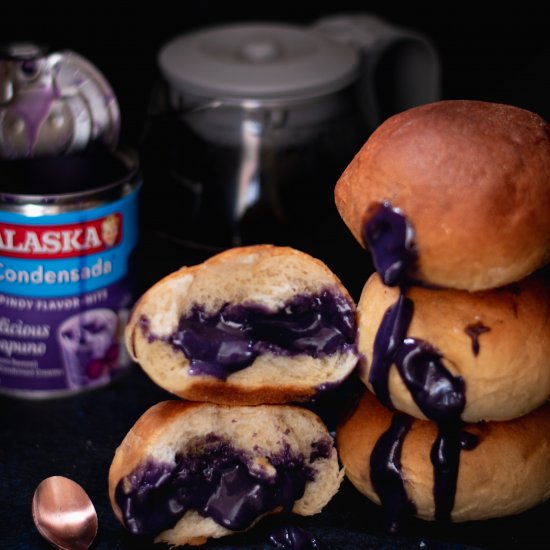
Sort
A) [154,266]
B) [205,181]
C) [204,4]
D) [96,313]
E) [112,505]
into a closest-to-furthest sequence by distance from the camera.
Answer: [112,505], [96,313], [205,181], [154,266], [204,4]

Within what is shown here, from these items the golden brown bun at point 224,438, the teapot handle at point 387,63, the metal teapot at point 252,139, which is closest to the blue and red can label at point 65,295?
the metal teapot at point 252,139

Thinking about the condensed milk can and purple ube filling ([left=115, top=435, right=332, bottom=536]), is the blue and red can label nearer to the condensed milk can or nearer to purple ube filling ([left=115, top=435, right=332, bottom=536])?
the condensed milk can

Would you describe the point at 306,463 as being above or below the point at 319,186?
below

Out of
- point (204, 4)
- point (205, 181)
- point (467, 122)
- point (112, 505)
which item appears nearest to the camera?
point (467, 122)

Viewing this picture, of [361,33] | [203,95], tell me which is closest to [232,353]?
[203,95]

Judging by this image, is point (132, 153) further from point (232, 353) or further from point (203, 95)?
point (232, 353)

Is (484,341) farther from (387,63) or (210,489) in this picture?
(387,63)

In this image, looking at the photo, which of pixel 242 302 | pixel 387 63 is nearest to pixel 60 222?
pixel 242 302
